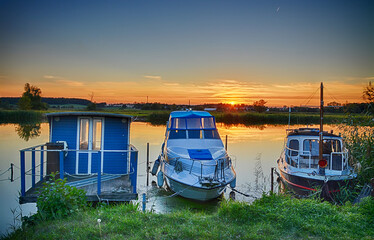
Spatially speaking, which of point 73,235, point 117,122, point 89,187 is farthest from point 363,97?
point 73,235

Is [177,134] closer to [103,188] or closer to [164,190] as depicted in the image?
[164,190]

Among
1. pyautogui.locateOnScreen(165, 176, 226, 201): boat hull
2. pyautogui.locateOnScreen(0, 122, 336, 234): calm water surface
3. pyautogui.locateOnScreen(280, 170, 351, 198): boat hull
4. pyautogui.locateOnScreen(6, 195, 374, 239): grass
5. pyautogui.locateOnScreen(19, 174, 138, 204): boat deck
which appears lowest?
pyautogui.locateOnScreen(0, 122, 336, 234): calm water surface

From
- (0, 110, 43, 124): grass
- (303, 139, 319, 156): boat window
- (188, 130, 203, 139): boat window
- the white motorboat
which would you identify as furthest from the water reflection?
(303, 139, 319, 156): boat window

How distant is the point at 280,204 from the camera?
6914 millimetres

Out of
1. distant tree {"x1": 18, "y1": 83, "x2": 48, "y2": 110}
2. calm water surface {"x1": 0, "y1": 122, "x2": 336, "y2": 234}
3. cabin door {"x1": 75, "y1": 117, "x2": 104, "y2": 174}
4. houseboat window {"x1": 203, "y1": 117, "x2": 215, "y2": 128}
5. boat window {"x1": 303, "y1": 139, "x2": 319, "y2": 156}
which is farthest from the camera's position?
distant tree {"x1": 18, "y1": 83, "x2": 48, "y2": 110}

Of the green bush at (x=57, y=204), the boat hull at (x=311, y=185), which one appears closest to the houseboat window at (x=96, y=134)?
the green bush at (x=57, y=204)

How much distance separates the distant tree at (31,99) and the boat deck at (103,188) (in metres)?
91.2

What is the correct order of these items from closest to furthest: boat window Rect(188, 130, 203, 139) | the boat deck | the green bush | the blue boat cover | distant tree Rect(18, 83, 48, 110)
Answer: the green bush, the boat deck, the blue boat cover, boat window Rect(188, 130, 203, 139), distant tree Rect(18, 83, 48, 110)

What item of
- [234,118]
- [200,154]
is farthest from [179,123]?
[234,118]

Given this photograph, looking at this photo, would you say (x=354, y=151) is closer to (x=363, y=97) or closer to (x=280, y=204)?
(x=363, y=97)

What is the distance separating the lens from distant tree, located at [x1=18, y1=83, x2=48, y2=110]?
8969 centimetres

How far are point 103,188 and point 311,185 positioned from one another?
27.8ft

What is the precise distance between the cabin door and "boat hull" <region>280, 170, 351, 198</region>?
8426mm

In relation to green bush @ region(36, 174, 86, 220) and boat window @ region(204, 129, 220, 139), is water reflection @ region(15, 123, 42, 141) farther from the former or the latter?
green bush @ region(36, 174, 86, 220)
